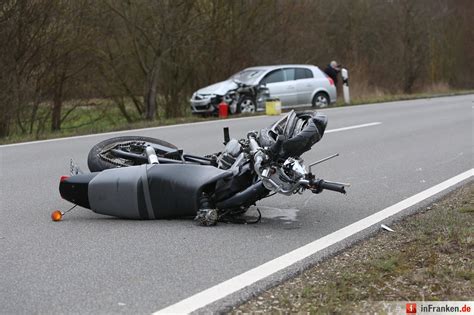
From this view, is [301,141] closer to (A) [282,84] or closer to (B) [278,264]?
(B) [278,264]

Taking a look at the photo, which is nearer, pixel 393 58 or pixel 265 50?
pixel 265 50

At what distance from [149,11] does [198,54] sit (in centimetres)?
324

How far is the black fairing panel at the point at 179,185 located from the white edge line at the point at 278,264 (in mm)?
1075

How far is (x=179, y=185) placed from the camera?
19.6 ft

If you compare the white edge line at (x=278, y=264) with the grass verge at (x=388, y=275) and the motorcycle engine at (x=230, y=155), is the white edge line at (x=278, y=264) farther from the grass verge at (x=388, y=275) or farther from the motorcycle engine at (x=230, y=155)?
the motorcycle engine at (x=230, y=155)

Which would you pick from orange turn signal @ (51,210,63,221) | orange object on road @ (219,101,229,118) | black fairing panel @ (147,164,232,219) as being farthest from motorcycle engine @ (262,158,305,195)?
orange object on road @ (219,101,229,118)

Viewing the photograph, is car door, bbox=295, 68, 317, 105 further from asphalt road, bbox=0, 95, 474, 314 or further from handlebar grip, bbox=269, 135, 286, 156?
handlebar grip, bbox=269, 135, 286, 156

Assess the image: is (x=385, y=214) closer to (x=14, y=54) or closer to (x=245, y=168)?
(x=245, y=168)

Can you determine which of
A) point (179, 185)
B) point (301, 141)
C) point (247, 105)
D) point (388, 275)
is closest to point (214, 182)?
point (179, 185)

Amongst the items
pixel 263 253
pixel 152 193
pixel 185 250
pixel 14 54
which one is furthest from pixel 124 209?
pixel 14 54

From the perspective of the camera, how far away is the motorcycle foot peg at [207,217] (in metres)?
5.93

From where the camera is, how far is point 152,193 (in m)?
6.05

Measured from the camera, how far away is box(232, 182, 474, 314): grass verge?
413 cm

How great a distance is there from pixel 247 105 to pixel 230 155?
1335cm
